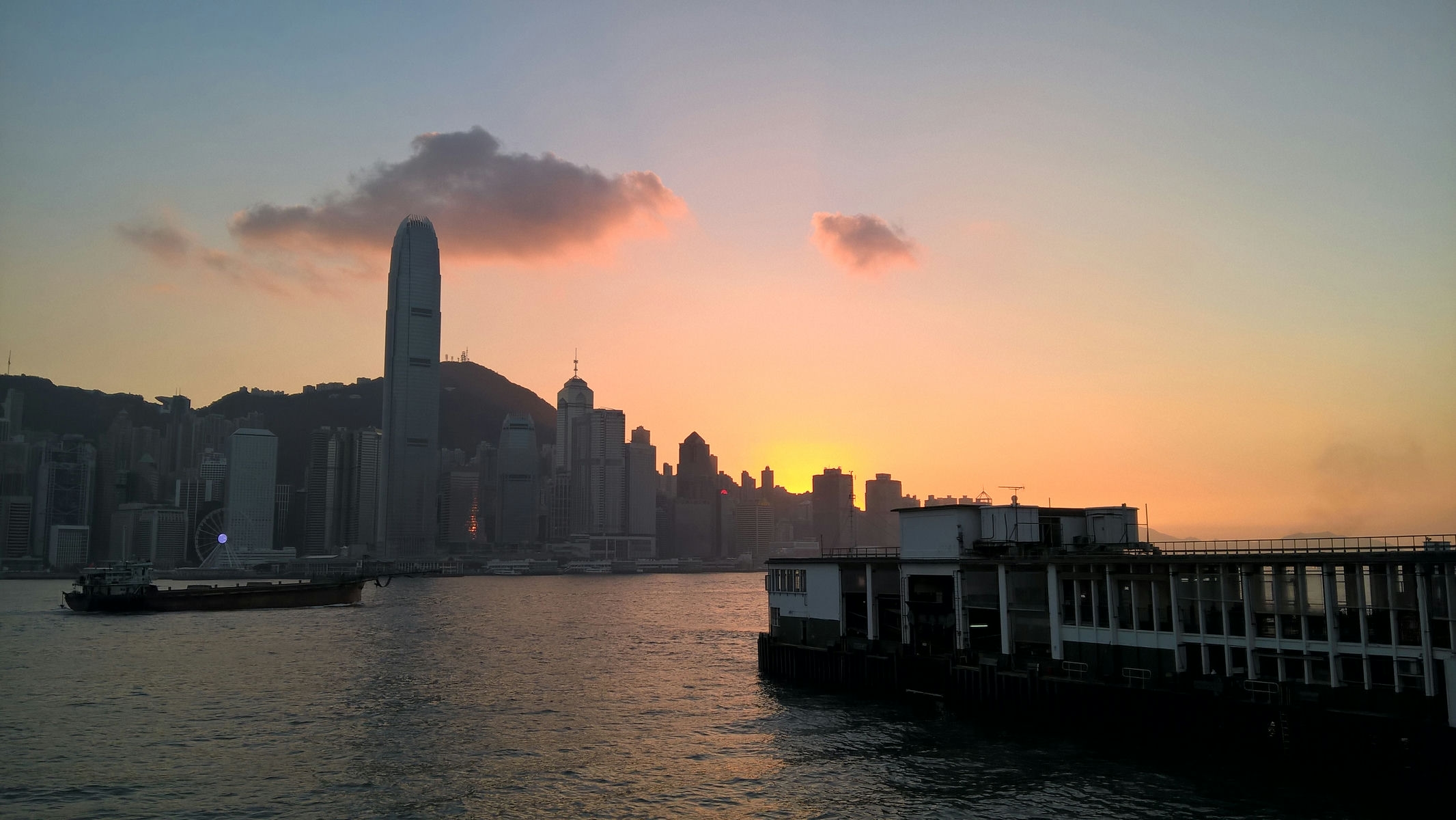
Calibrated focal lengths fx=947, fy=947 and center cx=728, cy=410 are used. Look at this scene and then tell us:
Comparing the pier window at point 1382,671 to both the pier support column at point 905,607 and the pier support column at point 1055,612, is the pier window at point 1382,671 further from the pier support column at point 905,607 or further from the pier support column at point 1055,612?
the pier support column at point 905,607

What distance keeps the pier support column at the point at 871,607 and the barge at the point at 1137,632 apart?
13cm

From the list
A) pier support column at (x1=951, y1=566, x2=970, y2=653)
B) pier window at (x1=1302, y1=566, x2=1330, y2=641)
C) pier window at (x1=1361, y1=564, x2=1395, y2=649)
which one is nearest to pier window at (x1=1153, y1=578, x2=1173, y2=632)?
pier window at (x1=1302, y1=566, x2=1330, y2=641)

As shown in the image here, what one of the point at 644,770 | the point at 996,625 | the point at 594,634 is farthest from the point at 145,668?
the point at 996,625

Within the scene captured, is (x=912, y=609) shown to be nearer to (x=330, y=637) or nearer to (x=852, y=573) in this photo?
(x=852, y=573)

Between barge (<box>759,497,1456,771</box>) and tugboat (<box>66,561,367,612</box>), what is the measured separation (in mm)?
141847

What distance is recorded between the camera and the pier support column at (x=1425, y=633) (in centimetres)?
4172

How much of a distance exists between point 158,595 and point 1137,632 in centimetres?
17433

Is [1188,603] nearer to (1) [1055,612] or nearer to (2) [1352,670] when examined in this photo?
(1) [1055,612]

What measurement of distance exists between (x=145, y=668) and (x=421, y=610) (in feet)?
315

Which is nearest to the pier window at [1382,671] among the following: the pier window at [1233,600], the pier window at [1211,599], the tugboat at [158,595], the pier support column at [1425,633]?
the pier support column at [1425,633]

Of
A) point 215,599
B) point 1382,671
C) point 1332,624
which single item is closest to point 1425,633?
point 1382,671

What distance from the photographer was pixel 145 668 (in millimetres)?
95688

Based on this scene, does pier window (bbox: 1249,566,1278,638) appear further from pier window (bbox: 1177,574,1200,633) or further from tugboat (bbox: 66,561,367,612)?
tugboat (bbox: 66,561,367,612)

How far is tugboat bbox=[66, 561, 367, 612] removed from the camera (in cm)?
16762
